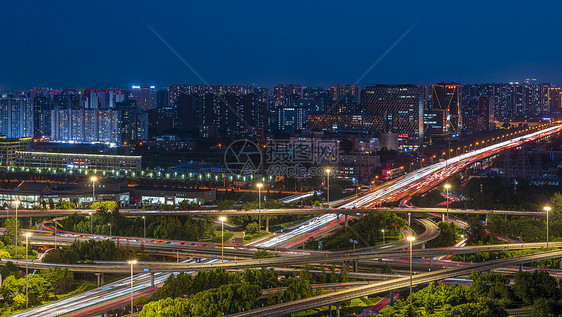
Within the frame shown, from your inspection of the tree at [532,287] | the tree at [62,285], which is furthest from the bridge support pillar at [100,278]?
the tree at [532,287]

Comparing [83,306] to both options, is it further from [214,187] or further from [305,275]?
[214,187]

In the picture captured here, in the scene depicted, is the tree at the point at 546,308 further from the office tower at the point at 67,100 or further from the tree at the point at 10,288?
the office tower at the point at 67,100

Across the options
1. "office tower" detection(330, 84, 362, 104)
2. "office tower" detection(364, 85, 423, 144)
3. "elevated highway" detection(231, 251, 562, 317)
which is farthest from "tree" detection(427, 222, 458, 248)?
"office tower" detection(330, 84, 362, 104)

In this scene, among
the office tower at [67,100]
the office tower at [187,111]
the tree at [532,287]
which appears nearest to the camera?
the tree at [532,287]

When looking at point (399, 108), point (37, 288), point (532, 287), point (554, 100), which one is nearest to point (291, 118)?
point (399, 108)

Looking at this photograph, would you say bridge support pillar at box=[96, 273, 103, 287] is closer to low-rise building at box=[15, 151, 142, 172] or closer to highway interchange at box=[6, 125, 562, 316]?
highway interchange at box=[6, 125, 562, 316]

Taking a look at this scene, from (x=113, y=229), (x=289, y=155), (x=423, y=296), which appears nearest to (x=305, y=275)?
(x=423, y=296)
